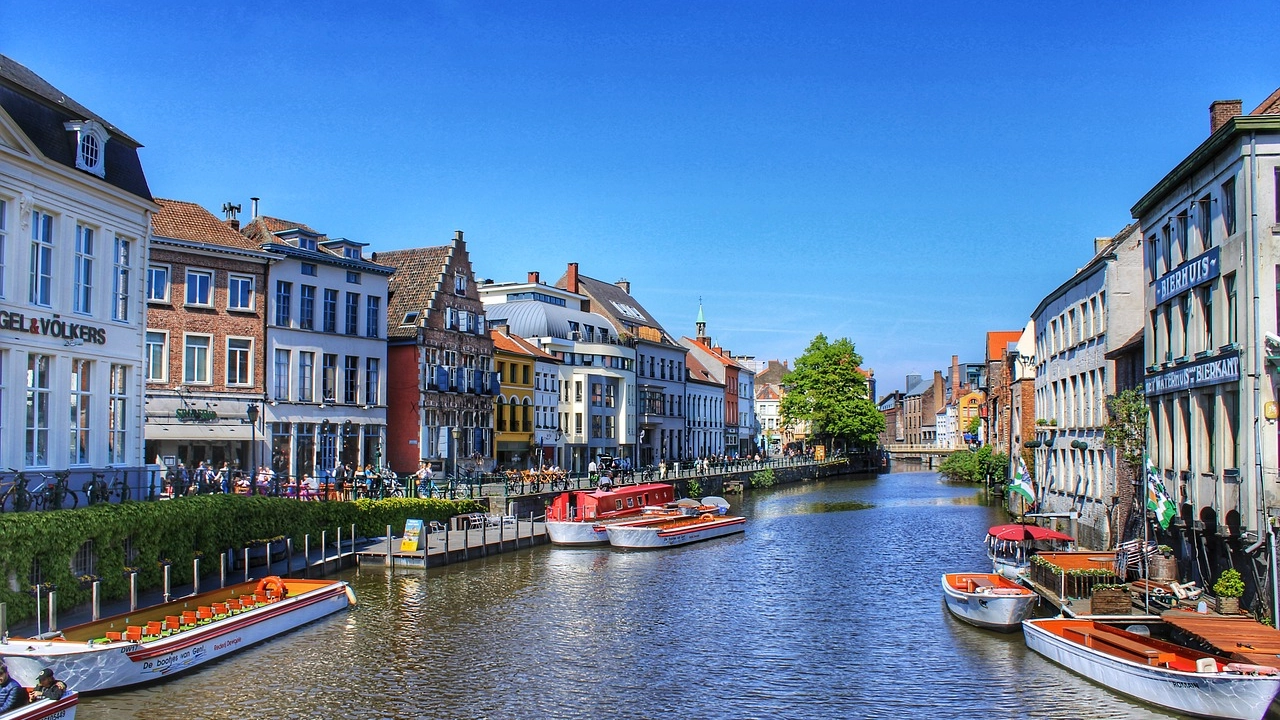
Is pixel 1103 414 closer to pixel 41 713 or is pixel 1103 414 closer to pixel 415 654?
pixel 415 654

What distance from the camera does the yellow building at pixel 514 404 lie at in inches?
2431

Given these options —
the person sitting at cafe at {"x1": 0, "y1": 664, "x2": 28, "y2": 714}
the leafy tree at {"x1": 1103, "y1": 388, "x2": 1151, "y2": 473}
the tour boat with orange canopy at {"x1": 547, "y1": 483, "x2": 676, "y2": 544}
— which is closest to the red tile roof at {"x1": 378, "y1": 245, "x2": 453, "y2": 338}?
the tour boat with orange canopy at {"x1": 547, "y1": 483, "x2": 676, "y2": 544}

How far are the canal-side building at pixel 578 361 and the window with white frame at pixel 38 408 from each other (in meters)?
46.2

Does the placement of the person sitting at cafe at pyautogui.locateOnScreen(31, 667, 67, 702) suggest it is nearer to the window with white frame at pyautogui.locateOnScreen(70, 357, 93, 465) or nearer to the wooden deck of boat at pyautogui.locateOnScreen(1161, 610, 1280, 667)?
the window with white frame at pyautogui.locateOnScreen(70, 357, 93, 465)

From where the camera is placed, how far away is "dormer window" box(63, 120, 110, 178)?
25125mm

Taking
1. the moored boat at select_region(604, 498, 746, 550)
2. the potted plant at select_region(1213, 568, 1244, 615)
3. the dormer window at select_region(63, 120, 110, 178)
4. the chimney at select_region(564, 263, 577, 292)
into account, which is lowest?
the moored boat at select_region(604, 498, 746, 550)

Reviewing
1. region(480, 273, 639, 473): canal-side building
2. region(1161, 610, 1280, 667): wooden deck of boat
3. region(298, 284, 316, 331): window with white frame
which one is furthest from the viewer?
region(480, 273, 639, 473): canal-side building

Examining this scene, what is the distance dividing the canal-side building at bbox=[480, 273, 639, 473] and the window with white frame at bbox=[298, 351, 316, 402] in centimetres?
2471

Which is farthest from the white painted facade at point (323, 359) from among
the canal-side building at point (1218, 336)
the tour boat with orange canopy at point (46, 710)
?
the canal-side building at point (1218, 336)

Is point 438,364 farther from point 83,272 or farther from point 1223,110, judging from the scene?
point 1223,110

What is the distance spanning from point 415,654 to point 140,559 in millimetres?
7415

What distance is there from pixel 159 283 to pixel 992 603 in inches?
1297

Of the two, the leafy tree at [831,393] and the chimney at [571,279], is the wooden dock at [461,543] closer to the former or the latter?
the chimney at [571,279]

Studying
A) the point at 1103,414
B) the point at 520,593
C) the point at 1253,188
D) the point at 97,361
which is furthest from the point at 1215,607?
the point at 97,361
